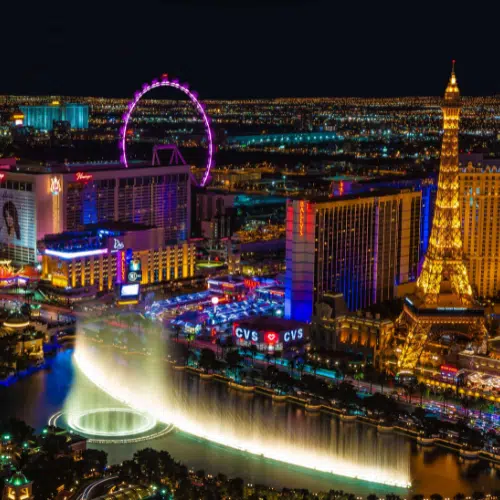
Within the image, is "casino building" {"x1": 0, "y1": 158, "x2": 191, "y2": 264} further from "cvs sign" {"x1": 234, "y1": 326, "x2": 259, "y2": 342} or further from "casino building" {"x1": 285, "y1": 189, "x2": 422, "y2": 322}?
"cvs sign" {"x1": 234, "y1": 326, "x2": 259, "y2": 342}

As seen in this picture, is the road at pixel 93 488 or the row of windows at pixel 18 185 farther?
the row of windows at pixel 18 185

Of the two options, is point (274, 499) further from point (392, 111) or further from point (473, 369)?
point (392, 111)

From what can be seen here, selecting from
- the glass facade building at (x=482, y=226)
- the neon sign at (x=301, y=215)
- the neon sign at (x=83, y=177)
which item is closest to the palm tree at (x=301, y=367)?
the neon sign at (x=301, y=215)

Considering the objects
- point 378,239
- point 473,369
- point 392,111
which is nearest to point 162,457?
point 473,369

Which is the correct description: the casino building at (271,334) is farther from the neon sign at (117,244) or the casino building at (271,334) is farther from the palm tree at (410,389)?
the neon sign at (117,244)

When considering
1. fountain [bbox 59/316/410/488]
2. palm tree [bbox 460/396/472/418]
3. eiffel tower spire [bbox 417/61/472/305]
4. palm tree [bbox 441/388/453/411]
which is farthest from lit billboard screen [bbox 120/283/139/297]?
palm tree [bbox 460/396/472/418]

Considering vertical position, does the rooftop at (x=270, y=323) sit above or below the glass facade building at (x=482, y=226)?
below
